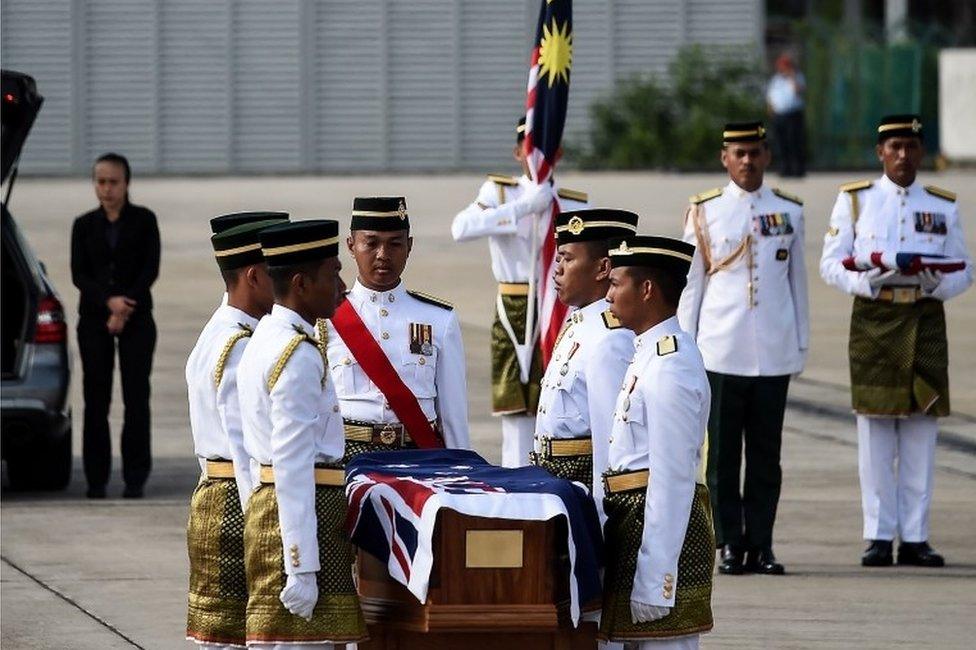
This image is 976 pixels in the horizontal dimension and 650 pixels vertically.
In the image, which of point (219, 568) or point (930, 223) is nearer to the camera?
point (219, 568)

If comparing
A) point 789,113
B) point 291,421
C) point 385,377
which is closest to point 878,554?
point 385,377

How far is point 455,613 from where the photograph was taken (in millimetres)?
5766

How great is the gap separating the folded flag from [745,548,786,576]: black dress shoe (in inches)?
51.7

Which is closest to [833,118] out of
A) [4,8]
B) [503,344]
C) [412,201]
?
[412,201]

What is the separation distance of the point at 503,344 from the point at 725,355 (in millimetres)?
1501

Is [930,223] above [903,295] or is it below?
above

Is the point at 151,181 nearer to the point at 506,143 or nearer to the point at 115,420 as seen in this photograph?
the point at 506,143

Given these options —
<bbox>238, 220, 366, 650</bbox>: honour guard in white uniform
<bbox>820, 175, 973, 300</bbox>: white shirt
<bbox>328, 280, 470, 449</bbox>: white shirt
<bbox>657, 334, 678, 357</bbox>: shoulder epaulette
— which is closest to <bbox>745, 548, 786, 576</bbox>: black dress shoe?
<bbox>820, 175, 973, 300</bbox>: white shirt

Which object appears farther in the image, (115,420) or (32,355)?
(115,420)

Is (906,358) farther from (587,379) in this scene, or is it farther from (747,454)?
(587,379)

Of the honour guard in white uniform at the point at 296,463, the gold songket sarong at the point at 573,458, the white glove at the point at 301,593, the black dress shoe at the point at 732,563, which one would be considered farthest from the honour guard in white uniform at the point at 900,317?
the white glove at the point at 301,593

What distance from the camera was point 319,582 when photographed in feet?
18.7

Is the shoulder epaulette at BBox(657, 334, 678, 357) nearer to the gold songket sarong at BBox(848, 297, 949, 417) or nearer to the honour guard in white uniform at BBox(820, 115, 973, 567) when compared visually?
the honour guard in white uniform at BBox(820, 115, 973, 567)

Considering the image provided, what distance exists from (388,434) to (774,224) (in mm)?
2968
